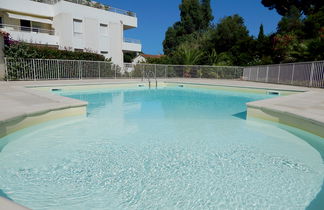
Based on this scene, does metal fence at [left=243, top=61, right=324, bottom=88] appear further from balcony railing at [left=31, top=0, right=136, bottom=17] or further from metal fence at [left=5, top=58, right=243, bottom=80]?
balcony railing at [left=31, top=0, right=136, bottom=17]

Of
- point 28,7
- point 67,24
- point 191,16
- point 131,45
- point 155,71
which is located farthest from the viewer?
point 191,16

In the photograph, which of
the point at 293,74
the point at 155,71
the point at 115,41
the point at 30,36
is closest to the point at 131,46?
the point at 115,41

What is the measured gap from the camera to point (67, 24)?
2117 centimetres

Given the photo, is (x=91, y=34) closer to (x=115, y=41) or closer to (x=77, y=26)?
(x=77, y=26)

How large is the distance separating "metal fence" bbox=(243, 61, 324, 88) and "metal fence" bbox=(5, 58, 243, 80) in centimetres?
296

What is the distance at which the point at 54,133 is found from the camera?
195 inches

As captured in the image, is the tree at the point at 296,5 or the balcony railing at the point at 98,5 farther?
the tree at the point at 296,5

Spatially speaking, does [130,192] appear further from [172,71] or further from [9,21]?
[9,21]

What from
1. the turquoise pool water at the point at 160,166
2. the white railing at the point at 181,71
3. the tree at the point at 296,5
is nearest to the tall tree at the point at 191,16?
the tree at the point at 296,5

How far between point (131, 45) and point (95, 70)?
10.8 m

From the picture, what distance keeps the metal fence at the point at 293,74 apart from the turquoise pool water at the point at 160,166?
882 centimetres

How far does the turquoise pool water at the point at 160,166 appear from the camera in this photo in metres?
2.60

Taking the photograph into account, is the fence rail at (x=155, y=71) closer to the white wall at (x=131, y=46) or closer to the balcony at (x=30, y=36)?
the balcony at (x=30, y=36)

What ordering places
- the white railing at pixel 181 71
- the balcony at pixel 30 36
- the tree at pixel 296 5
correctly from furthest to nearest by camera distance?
the tree at pixel 296 5
the white railing at pixel 181 71
the balcony at pixel 30 36
